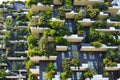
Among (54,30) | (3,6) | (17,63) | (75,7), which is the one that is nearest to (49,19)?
(54,30)

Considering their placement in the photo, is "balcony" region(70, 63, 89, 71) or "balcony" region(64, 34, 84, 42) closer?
"balcony" region(70, 63, 89, 71)

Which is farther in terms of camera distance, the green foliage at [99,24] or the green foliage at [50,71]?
the green foliage at [99,24]

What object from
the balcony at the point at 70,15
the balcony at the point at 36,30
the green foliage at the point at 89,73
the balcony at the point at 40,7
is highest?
the balcony at the point at 40,7

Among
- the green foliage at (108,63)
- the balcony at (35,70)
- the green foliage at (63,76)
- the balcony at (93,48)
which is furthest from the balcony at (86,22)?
the green foliage at (63,76)

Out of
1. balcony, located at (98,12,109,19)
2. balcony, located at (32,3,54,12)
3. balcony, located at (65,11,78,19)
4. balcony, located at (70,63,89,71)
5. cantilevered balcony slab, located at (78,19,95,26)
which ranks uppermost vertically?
balcony, located at (32,3,54,12)

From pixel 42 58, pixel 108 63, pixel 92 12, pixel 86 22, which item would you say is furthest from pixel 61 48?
pixel 92 12

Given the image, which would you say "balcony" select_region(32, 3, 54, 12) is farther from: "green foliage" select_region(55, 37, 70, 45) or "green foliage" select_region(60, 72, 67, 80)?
"green foliage" select_region(60, 72, 67, 80)

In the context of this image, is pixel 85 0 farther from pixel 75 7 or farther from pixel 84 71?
pixel 84 71

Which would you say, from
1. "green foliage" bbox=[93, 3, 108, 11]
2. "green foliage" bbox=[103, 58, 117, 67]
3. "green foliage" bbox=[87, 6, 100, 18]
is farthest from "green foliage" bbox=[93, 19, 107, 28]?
"green foliage" bbox=[103, 58, 117, 67]

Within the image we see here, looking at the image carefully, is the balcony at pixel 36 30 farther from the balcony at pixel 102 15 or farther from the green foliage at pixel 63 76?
the balcony at pixel 102 15
